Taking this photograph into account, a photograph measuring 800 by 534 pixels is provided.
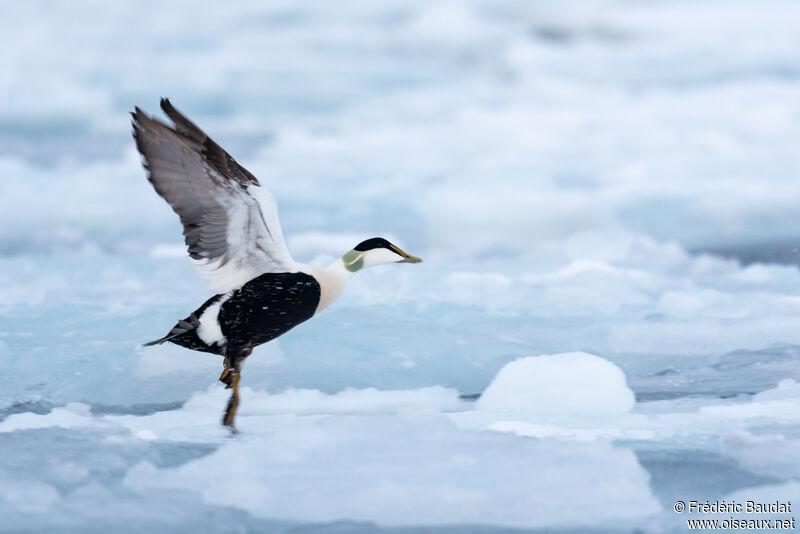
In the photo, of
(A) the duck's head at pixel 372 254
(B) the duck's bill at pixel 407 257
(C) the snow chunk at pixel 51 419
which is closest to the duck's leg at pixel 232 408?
(C) the snow chunk at pixel 51 419

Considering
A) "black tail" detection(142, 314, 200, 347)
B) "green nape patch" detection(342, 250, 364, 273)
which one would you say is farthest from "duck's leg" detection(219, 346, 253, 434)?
"green nape patch" detection(342, 250, 364, 273)

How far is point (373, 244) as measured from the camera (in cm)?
430

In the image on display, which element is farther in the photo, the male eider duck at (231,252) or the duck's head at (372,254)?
the duck's head at (372,254)

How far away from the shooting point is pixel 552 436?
408 cm

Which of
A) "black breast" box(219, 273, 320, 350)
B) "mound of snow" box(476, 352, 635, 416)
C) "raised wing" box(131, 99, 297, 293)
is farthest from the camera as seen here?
"mound of snow" box(476, 352, 635, 416)

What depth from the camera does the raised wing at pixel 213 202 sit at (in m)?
3.78

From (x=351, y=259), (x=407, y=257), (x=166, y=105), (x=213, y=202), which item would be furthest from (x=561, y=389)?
(x=166, y=105)

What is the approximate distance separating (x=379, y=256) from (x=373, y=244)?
7cm

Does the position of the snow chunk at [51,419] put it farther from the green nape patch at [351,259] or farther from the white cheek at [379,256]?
the white cheek at [379,256]

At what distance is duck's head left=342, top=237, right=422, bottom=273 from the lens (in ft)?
14.0

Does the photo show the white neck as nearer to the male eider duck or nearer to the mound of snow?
the male eider duck

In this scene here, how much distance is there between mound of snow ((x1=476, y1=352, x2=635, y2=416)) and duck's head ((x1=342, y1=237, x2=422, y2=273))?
1.04 m

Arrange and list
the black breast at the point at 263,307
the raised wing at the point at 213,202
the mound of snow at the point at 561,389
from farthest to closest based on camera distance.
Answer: the mound of snow at the point at 561,389 < the black breast at the point at 263,307 < the raised wing at the point at 213,202

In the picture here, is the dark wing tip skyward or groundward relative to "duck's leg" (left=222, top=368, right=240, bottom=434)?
skyward
